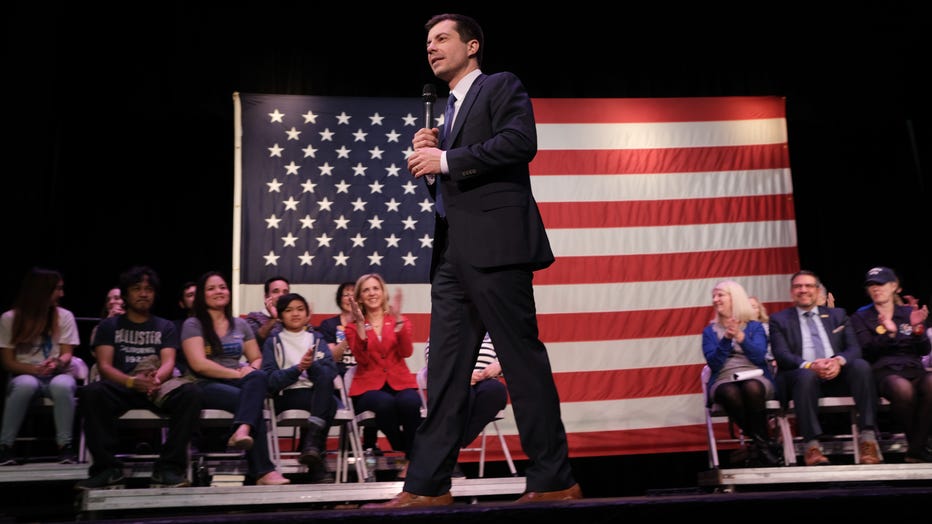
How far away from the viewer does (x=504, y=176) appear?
250 cm

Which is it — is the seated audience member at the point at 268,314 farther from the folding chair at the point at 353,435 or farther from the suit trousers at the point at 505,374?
the suit trousers at the point at 505,374

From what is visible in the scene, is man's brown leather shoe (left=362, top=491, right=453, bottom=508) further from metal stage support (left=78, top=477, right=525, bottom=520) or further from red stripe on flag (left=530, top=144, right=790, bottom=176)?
red stripe on flag (left=530, top=144, right=790, bottom=176)

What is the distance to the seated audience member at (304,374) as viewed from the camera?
4520 millimetres

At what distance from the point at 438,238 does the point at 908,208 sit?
18.9 ft

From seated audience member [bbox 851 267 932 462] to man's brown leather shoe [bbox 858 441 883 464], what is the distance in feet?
0.67

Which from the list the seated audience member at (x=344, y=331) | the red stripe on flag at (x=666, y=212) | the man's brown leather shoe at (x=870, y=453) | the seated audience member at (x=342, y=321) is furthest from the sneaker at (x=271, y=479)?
the man's brown leather shoe at (x=870, y=453)

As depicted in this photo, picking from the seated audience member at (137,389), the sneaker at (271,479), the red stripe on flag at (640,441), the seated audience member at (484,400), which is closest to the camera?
the seated audience member at (137,389)

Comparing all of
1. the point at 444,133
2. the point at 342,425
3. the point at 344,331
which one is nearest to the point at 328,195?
the point at 344,331

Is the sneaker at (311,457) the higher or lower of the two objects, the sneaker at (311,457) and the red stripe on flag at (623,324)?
the lower

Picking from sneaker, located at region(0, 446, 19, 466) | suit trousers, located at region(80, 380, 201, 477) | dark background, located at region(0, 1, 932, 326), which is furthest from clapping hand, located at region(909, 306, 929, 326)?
sneaker, located at region(0, 446, 19, 466)

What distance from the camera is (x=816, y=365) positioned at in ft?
16.3

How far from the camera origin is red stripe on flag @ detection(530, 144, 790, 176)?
6.25m

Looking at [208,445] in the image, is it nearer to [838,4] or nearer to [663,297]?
[663,297]

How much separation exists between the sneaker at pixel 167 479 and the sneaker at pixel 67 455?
650 millimetres
